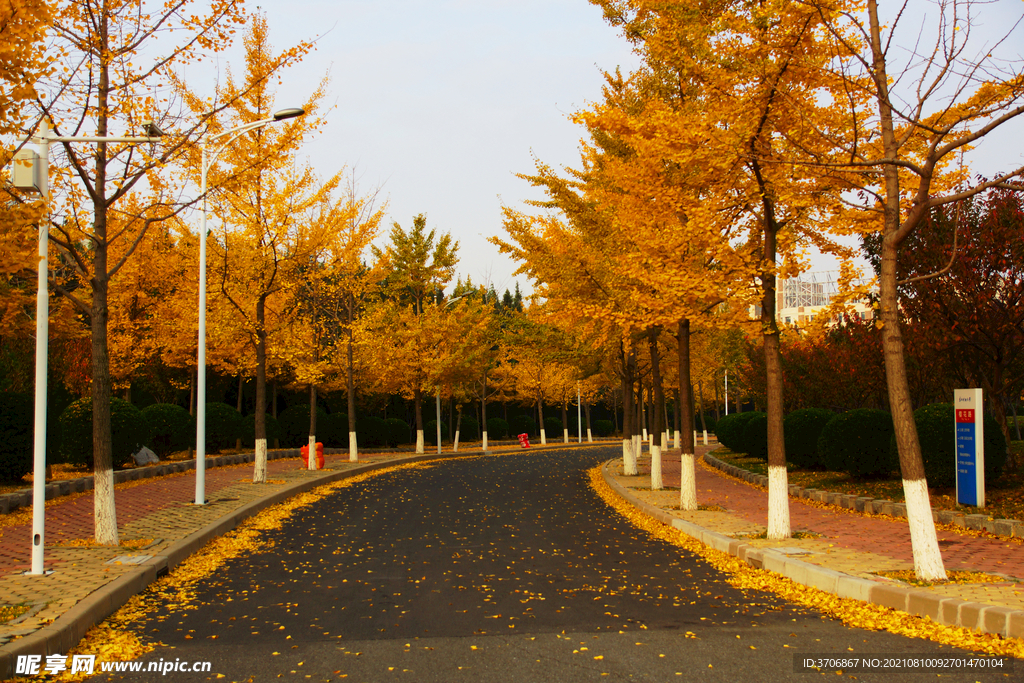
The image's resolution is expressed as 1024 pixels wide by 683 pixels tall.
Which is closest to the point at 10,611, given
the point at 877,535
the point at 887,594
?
the point at 887,594

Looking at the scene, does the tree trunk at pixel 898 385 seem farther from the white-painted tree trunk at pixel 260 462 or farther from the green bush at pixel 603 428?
the green bush at pixel 603 428

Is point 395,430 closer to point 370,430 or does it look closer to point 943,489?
point 370,430

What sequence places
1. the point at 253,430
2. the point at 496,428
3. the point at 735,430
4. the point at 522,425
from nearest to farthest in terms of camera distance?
the point at 735,430, the point at 253,430, the point at 496,428, the point at 522,425

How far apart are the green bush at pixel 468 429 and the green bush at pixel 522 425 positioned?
17.6 ft

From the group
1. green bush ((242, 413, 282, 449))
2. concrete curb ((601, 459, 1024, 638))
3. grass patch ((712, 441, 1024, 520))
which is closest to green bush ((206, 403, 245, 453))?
green bush ((242, 413, 282, 449))

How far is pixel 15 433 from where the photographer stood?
47.7ft

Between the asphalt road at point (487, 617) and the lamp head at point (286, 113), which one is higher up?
the lamp head at point (286, 113)

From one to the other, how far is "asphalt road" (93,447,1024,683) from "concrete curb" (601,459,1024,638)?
22.6 inches

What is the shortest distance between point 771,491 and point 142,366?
2131 cm

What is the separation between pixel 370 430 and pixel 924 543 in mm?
32664

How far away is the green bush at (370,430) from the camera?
125 feet

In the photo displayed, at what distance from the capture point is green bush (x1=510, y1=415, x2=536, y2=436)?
171ft

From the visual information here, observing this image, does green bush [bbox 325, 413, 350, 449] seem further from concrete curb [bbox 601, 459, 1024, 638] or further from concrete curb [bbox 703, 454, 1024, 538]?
concrete curb [bbox 601, 459, 1024, 638]

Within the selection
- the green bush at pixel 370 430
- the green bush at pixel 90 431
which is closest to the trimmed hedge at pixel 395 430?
the green bush at pixel 370 430
